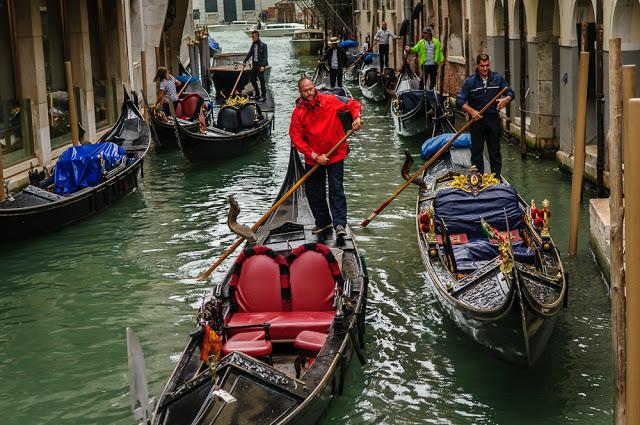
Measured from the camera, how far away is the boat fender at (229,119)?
9477mm

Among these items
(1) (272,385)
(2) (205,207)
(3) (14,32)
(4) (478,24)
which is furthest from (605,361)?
(4) (478,24)

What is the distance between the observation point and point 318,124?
A: 4.83 m

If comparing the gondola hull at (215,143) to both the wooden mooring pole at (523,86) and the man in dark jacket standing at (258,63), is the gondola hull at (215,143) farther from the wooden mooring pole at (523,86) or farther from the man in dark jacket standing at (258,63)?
the wooden mooring pole at (523,86)

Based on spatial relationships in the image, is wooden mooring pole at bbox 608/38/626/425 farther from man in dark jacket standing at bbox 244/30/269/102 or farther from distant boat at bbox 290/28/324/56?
distant boat at bbox 290/28/324/56

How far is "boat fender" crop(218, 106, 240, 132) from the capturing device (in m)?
9.48

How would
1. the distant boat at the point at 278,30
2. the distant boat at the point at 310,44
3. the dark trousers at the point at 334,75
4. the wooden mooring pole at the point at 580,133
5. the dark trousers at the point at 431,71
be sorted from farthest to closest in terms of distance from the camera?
1. the distant boat at the point at 278,30
2. the distant boat at the point at 310,44
3. the dark trousers at the point at 334,75
4. the dark trousers at the point at 431,71
5. the wooden mooring pole at the point at 580,133

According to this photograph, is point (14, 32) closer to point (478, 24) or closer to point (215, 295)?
point (215, 295)

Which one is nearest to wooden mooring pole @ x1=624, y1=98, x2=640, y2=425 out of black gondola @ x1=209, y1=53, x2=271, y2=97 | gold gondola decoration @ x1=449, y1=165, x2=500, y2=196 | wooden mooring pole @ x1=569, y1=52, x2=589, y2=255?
gold gondola decoration @ x1=449, y1=165, x2=500, y2=196

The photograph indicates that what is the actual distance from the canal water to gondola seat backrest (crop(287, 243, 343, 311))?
0.95 feet

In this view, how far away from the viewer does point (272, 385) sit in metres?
3.05

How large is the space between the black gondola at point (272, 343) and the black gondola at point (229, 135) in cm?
400

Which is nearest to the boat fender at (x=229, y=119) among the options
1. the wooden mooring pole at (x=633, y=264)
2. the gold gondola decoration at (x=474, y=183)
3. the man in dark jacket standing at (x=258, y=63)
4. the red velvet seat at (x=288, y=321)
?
the man in dark jacket standing at (x=258, y=63)

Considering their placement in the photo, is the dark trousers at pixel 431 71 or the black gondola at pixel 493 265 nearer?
the black gondola at pixel 493 265

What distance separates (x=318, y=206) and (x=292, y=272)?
3.25 ft
